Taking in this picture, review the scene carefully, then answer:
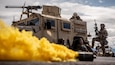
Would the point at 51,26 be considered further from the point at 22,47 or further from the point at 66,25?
the point at 22,47

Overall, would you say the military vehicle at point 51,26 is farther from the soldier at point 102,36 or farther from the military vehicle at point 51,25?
the soldier at point 102,36

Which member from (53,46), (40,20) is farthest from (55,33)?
(53,46)

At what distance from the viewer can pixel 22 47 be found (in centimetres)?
948

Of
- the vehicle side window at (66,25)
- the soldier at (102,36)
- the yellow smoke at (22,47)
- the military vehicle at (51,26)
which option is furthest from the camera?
the soldier at (102,36)

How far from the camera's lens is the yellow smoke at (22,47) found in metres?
9.20

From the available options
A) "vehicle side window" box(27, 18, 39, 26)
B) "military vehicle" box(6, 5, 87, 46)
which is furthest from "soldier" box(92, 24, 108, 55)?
"vehicle side window" box(27, 18, 39, 26)

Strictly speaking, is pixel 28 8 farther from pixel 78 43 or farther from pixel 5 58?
pixel 5 58

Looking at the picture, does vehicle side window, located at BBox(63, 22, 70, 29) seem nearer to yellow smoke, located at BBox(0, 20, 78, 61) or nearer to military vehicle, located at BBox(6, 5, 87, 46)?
military vehicle, located at BBox(6, 5, 87, 46)

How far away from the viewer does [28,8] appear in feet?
109

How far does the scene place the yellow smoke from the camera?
9.20 meters

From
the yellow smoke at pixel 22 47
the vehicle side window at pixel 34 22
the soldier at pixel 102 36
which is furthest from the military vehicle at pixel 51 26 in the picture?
the yellow smoke at pixel 22 47

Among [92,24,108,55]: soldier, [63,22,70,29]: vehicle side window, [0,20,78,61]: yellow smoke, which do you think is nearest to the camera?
[0,20,78,61]: yellow smoke

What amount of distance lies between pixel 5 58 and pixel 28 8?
954 inches

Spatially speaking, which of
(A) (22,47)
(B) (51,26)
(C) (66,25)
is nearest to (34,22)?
(B) (51,26)
